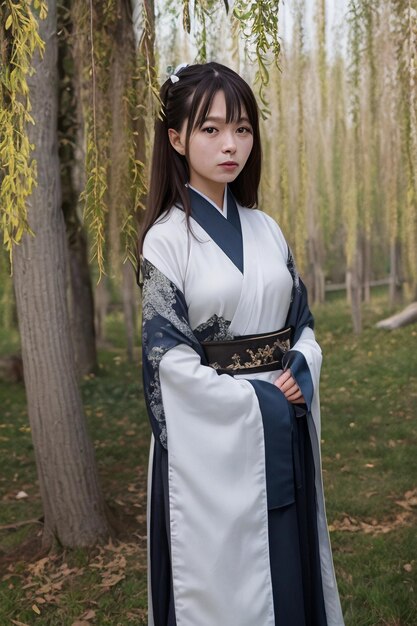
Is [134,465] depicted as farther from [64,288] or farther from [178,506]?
[178,506]

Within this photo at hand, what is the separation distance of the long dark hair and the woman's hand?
19.4 inches

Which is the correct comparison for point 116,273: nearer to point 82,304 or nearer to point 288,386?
point 82,304

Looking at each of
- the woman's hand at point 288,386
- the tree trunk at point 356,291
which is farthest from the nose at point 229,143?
the tree trunk at point 356,291

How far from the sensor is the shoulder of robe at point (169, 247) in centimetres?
191

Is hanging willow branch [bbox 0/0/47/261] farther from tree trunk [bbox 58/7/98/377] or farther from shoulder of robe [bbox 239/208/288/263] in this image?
tree trunk [bbox 58/7/98/377]

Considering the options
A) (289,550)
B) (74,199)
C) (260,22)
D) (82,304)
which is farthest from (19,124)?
(82,304)

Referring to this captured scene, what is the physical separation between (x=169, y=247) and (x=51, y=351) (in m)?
1.44

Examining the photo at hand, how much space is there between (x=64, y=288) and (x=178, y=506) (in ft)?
5.37

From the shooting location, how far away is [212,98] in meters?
1.93

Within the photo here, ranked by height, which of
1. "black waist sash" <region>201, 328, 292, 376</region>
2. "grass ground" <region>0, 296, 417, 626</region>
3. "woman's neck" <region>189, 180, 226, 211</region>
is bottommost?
"grass ground" <region>0, 296, 417, 626</region>

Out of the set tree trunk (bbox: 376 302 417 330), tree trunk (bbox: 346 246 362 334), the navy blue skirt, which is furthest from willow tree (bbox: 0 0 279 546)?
tree trunk (bbox: 376 302 417 330)

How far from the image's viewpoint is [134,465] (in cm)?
479

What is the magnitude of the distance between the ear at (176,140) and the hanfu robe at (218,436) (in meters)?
0.14

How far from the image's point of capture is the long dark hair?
6.35 ft
